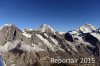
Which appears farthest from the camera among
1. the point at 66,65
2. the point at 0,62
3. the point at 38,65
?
the point at 38,65

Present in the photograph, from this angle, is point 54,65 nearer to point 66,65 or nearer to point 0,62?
point 66,65

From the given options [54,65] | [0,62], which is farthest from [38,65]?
[0,62]

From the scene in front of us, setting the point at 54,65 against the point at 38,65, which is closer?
the point at 54,65

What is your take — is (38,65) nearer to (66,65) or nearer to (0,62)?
(66,65)

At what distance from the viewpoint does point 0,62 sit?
2252 centimetres

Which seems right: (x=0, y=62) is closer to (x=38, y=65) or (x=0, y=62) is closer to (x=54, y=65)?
(x=54, y=65)

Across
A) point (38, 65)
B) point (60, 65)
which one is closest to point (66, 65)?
point (60, 65)

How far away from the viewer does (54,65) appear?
27.0 meters

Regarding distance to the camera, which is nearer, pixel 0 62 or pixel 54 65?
pixel 0 62

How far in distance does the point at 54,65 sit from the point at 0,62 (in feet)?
20.1

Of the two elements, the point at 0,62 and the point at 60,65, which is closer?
the point at 0,62

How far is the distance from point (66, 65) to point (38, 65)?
237 inches

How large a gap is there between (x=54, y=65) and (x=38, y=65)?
5197mm

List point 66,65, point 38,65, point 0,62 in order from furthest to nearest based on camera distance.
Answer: point 38,65 < point 66,65 < point 0,62
